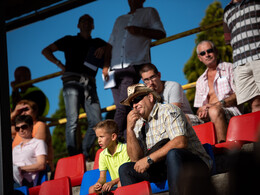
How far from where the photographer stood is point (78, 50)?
4.25m

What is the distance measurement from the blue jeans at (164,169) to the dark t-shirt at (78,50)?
1962mm

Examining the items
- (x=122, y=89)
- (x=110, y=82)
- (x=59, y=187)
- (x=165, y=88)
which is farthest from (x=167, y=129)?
(x=110, y=82)

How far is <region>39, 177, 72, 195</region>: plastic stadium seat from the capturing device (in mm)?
2707

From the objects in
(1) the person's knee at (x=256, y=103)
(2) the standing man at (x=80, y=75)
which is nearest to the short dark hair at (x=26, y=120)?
(2) the standing man at (x=80, y=75)

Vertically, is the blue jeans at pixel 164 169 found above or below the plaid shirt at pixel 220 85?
below

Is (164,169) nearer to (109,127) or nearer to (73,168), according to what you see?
(109,127)

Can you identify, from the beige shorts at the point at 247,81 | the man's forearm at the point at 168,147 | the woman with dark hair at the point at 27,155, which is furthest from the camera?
the woman with dark hair at the point at 27,155

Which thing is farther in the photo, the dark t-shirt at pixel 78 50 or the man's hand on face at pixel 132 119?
the dark t-shirt at pixel 78 50

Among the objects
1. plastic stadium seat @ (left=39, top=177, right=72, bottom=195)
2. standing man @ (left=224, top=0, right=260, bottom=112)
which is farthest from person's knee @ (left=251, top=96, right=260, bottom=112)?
plastic stadium seat @ (left=39, top=177, right=72, bottom=195)

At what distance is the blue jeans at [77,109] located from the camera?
396 cm

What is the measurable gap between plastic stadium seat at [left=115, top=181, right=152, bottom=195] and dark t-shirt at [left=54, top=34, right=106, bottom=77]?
86.8 inches

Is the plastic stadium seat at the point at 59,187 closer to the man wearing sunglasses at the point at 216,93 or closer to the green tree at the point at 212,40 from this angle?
the man wearing sunglasses at the point at 216,93

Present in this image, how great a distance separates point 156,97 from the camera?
280 cm

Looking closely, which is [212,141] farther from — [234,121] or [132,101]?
[132,101]
